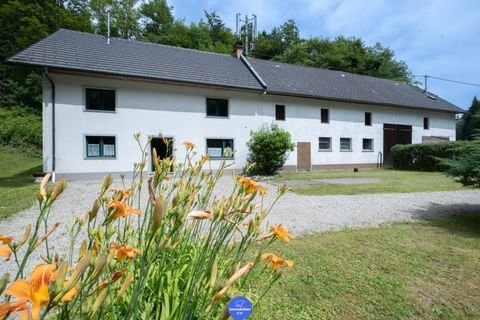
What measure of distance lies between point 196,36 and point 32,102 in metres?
19.6

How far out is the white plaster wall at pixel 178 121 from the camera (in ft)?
42.4

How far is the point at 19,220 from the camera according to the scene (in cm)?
611

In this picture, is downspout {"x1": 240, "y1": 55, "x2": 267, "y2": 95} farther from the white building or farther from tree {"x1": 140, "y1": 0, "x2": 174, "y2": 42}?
tree {"x1": 140, "y1": 0, "x2": 174, "y2": 42}

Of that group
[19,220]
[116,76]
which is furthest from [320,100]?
[19,220]

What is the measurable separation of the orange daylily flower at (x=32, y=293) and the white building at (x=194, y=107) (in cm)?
1100

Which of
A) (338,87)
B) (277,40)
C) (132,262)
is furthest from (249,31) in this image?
(132,262)

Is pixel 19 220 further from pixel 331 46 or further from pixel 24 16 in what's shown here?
pixel 331 46

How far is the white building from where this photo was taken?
1300 centimetres

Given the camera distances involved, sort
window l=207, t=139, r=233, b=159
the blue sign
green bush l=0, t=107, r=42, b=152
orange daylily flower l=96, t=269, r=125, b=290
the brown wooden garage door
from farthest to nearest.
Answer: green bush l=0, t=107, r=42, b=152
the brown wooden garage door
window l=207, t=139, r=233, b=159
the blue sign
orange daylily flower l=96, t=269, r=125, b=290

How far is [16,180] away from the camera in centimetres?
1348

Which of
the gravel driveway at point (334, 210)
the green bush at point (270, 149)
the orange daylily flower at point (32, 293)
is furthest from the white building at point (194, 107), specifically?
the orange daylily flower at point (32, 293)

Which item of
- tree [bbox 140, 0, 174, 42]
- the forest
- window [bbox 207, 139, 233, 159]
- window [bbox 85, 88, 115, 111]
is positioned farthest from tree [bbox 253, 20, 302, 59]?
window [bbox 85, 88, 115, 111]

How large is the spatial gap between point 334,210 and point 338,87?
1737cm

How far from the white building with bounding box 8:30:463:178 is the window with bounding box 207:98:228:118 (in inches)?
2.5
